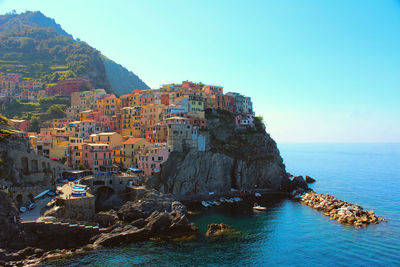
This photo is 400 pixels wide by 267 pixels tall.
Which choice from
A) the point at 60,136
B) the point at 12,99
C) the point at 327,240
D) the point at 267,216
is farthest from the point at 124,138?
the point at 12,99

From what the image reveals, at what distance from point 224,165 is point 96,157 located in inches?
1308

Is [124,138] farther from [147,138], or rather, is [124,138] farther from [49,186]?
[49,186]

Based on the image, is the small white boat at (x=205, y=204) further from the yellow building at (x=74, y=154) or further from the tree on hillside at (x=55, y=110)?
the tree on hillside at (x=55, y=110)

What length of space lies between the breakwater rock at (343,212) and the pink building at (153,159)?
36746 mm

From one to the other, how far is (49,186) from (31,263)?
19943mm

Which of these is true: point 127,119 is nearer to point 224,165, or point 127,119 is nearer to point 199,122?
point 199,122

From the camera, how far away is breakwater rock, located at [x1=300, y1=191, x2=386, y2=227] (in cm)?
5731

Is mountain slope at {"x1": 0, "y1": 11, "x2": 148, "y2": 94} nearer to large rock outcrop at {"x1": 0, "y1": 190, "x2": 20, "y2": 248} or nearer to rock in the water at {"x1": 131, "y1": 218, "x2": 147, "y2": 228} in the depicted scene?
large rock outcrop at {"x1": 0, "y1": 190, "x2": 20, "y2": 248}

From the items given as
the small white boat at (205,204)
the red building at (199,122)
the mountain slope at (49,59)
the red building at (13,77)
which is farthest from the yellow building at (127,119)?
the red building at (13,77)

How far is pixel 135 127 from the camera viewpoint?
90312 millimetres

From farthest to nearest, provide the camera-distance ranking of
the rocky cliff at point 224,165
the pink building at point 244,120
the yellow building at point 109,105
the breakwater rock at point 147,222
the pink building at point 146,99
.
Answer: the pink building at point 244,120
the yellow building at point 109,105
the pink building at point 146,99
the rocky cliff at point 224,165
the breakwater rock at point 147,222

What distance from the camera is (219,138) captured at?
292ft

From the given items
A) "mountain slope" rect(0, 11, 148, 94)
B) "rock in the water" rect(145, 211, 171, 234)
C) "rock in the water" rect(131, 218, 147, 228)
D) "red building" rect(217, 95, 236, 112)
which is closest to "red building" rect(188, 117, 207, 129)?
"red building" rect(217, 95, 236, 112)

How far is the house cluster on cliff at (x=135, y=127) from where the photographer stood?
73.4 metres
